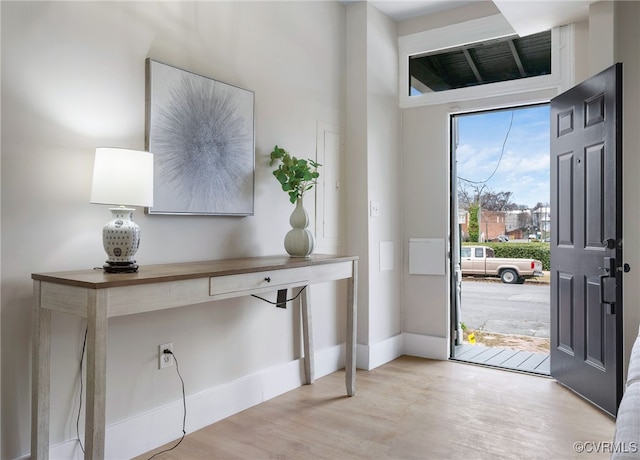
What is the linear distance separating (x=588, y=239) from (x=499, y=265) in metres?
2.48

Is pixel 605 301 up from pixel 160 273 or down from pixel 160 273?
down

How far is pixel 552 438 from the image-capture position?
96.7 inches

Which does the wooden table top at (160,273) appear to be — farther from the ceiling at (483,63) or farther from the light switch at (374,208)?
the ceiling at (483,63)

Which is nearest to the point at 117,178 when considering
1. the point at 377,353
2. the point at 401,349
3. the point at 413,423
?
the point at 413,423

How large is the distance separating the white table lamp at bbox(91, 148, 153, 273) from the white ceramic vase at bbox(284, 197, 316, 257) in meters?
1.11

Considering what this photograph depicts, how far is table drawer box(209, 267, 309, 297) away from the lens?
2.13m

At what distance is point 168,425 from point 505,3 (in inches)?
126

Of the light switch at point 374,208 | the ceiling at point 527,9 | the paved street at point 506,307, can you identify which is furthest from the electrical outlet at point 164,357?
the paved street at point 506,307

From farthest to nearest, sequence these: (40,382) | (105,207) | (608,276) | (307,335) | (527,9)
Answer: (307,335) → (527,9) → (608,276) → (105,207) → (40,382)

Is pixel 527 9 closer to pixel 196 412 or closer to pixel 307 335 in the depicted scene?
pixel 307 335

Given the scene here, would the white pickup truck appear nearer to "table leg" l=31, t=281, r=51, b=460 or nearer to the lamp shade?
the lamp shade

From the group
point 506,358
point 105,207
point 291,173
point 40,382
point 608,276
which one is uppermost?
point 291,173

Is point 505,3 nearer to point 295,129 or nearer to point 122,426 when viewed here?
point 295,129

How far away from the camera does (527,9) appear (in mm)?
3184
